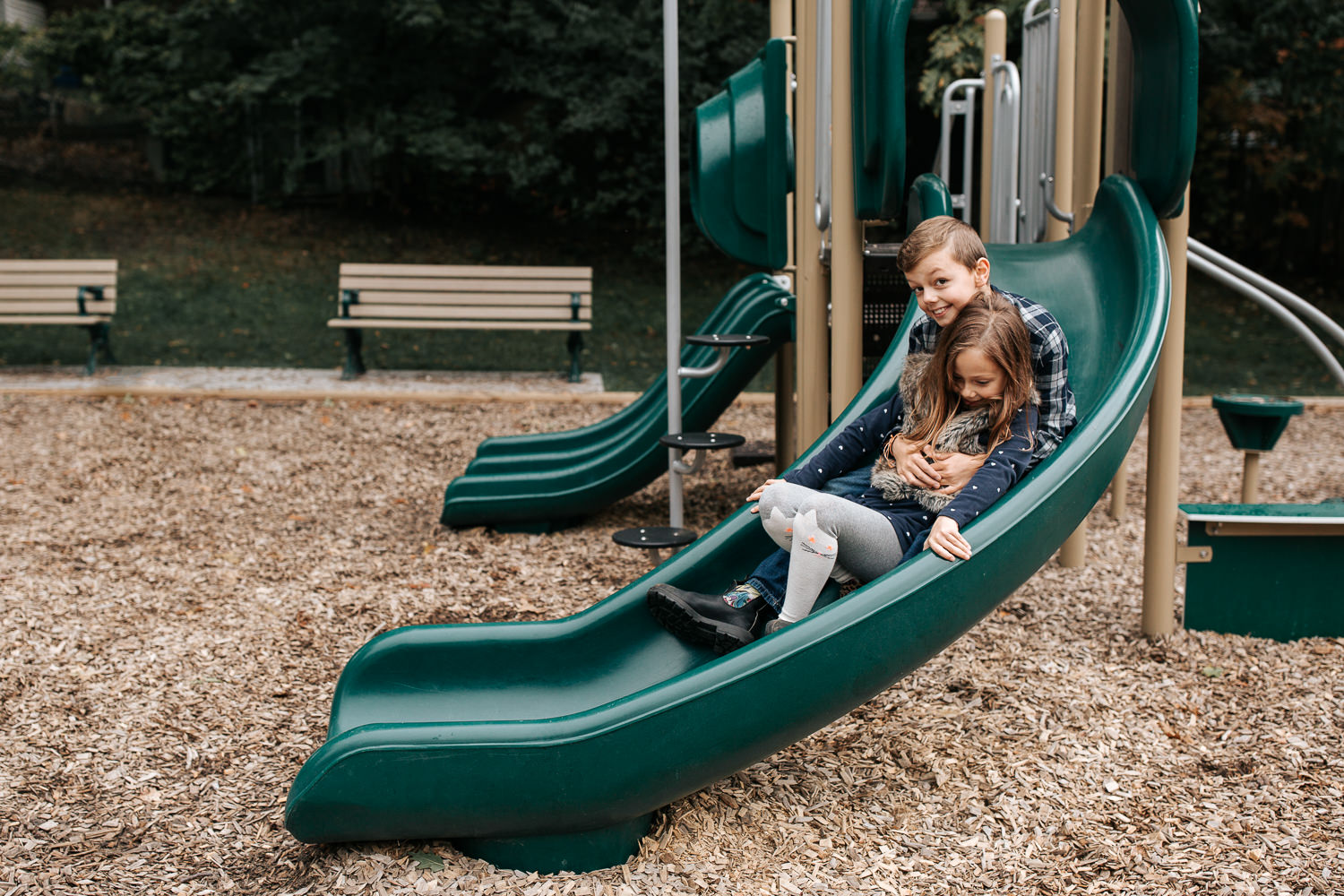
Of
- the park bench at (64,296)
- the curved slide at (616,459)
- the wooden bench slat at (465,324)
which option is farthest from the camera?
the wooden bench slat at (465,324)

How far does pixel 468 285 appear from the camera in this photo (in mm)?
9562

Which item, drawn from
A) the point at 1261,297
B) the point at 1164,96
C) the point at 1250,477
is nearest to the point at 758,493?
the point at 1164,96

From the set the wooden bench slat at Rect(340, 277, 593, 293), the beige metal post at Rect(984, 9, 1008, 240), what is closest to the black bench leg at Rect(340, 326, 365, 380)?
the wooden bench slat at Rect(340, 277, 593, 293)

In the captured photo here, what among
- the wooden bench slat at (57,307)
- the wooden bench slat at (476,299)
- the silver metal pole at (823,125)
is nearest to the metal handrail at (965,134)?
the silver metal pole at (823,125)

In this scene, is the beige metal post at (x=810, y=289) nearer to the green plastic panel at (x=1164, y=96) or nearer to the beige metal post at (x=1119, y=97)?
the beige metal post at (x=1119, y=97)

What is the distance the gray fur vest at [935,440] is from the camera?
9.47ft

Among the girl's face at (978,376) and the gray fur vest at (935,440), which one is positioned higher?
the girl's face at (978,376)

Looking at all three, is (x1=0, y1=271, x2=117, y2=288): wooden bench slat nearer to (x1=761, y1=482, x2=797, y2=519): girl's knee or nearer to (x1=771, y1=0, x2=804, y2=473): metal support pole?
(x1=771, y1=0, x2=804, y2=473): metal support pole

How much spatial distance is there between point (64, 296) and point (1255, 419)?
28.2ft

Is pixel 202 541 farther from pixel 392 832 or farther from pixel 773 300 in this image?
pixel 392 832

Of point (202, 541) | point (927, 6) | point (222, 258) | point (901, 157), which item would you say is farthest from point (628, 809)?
point (927, 6)

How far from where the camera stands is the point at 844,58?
3725mm

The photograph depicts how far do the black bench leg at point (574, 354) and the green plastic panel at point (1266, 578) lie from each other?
5.99 metres

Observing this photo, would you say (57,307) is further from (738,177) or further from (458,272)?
(738,177)
